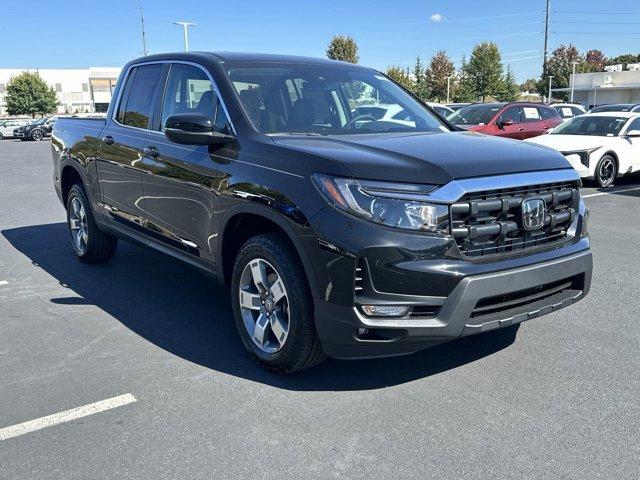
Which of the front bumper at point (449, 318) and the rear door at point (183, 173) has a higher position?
the rear door at point (183, 173)

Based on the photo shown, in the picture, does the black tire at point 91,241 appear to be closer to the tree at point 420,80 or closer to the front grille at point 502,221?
the front grille at point 502,221

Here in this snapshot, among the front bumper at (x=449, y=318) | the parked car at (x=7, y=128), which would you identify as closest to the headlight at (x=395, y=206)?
the front bumper at (x=449, y=318)

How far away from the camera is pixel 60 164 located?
6445 mm

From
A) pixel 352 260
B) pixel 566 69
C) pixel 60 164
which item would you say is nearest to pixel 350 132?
pixel 352 260

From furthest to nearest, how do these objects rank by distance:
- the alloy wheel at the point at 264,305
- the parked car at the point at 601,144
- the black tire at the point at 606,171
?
the black tire at the point at 606,171 → the parked car at the point at 601,144 → the alloy wheel at the point at 264,305

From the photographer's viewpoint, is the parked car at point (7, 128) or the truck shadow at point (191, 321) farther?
the parked car at point (7, 128)

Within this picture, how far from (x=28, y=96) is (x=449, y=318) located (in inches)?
3484

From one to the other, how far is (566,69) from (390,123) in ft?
290

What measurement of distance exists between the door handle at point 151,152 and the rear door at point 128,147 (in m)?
0.10

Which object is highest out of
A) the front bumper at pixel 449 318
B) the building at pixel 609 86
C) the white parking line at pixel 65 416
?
the building at pixel 609 86

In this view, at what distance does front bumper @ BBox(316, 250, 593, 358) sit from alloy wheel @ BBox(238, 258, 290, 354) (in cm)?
40

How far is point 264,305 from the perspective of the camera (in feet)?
11.8

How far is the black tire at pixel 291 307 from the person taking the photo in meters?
3.25

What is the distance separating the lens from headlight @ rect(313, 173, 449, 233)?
2975 millimetres
